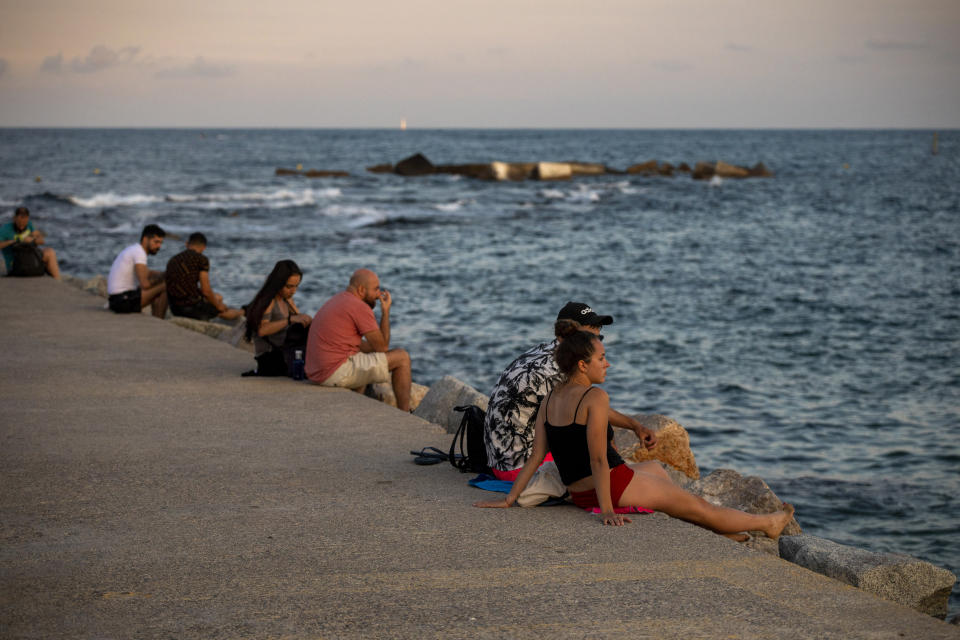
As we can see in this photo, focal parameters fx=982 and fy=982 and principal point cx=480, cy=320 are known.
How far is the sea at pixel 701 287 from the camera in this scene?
9.95 metres

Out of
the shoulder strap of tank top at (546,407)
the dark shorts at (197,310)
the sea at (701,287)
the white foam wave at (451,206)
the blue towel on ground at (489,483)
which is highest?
the shoulder strap of tank top at (546,407)

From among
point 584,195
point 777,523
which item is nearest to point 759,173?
point 584,195

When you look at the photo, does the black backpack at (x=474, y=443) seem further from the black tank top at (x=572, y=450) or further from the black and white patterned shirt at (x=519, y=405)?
the black tank top at (x=572, y=450)

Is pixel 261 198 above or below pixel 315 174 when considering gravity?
below

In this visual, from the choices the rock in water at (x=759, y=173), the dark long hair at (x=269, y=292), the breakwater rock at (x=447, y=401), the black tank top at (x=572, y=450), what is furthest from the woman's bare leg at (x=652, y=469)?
the rock in water at (x=759, y=173)

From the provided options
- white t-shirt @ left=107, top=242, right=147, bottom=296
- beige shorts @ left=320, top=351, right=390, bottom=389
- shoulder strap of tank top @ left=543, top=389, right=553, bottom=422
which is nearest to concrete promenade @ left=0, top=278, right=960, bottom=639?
shoulder strap of tank top @ left=543, top=389, right=553, bottom=422

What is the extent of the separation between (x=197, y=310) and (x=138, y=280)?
871 mm

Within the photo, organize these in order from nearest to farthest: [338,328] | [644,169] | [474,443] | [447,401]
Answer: [474,443], [447,401], [338,328], [644,169]

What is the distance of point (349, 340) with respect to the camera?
9.00 metres

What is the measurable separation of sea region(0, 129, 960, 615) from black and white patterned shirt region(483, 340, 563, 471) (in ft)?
3.51

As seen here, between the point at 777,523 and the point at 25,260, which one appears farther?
the point at 25,260

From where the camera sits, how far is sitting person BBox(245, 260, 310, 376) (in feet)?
30.8

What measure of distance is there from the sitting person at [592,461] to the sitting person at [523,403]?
0.31m

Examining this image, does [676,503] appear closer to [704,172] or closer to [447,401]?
[447,401]
